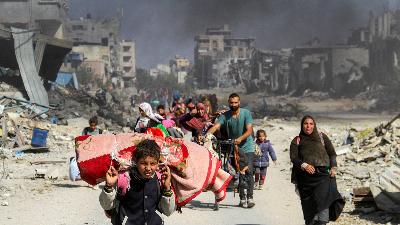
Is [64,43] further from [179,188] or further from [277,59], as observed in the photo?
[277,59]

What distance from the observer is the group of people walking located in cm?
403

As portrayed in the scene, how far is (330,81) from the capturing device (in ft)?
221

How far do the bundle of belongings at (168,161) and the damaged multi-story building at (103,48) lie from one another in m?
75.4

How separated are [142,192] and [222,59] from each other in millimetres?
108217

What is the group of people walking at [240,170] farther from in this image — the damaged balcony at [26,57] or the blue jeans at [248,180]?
the damaged balcony at [26,57]

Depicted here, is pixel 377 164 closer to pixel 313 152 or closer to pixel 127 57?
pixel 313 152

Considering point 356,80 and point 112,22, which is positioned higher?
point 112,22

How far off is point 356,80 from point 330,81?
137 inches

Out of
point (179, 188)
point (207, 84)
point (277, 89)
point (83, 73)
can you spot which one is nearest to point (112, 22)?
point (207, 84)

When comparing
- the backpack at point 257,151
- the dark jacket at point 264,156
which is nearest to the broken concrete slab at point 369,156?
the dark jacket at point 264,156

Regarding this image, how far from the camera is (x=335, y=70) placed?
6725 cm

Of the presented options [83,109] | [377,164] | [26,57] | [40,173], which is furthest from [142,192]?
[83,109]

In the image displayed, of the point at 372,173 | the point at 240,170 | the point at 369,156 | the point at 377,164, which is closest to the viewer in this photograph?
the point at 240,170

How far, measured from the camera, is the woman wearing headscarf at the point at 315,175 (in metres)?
6.41
